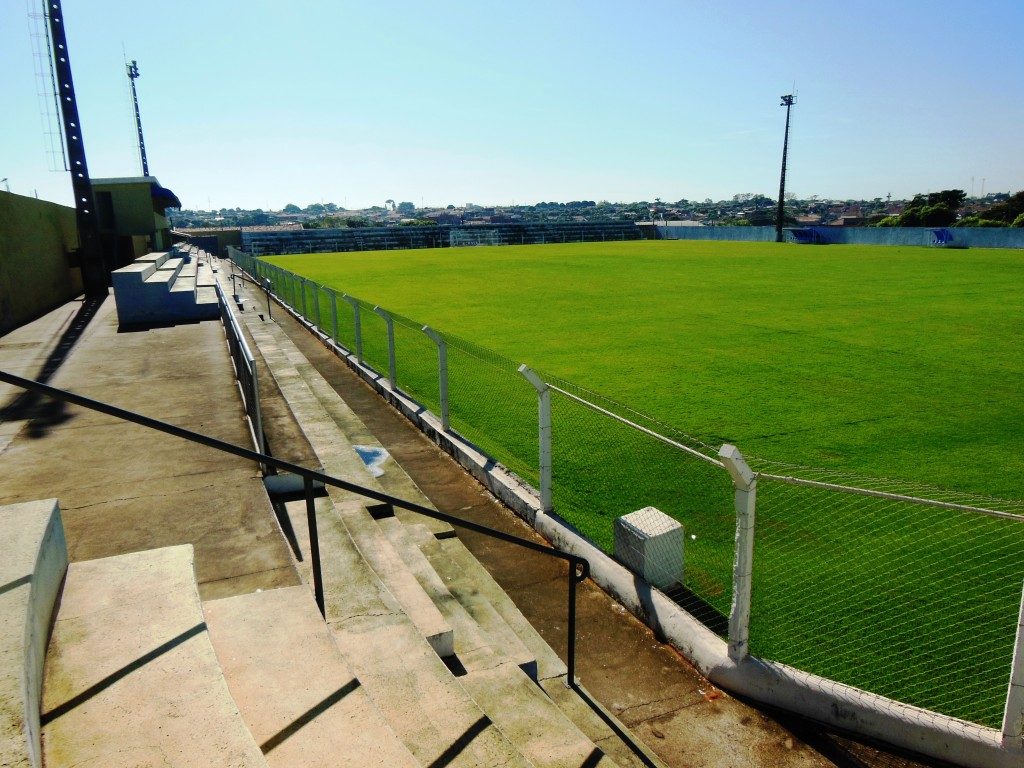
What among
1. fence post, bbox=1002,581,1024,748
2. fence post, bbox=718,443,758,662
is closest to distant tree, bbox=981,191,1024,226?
fence post, bbox=718,443,758,662

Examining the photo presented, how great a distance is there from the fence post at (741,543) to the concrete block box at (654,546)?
0.93m

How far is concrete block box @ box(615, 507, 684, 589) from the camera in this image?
545 cm

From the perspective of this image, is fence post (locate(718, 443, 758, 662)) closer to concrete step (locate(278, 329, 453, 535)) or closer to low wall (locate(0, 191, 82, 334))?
concrete step (locate(278, 329, 453, 535))

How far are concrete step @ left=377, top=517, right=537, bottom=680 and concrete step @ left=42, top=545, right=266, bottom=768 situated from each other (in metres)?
1.90

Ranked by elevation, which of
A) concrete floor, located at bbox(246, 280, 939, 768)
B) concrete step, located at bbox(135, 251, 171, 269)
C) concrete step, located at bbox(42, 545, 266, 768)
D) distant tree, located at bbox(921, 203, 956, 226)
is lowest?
concrete floor, located at bbox(246, 280, 939, 768)

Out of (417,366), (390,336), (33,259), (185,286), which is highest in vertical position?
(33,259)

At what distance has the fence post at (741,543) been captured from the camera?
13.8ft

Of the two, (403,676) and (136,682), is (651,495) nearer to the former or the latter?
(403,676)

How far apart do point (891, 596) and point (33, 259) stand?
925 inches

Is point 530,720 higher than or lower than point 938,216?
lower

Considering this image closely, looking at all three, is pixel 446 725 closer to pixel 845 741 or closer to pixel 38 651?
pixel 38 651

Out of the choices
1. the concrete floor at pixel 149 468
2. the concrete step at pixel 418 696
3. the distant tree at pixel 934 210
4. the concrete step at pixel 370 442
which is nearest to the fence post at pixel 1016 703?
the concrete step at pixel 418 696

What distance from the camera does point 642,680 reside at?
4789 mm

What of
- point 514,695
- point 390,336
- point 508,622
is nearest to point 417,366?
point 390,336
